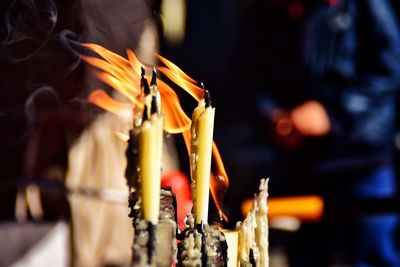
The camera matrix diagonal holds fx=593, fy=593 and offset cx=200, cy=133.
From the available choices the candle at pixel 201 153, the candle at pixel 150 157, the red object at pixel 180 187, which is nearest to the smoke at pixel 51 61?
the red object at pixel 180 187

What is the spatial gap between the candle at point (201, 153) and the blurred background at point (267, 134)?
148 centimetres

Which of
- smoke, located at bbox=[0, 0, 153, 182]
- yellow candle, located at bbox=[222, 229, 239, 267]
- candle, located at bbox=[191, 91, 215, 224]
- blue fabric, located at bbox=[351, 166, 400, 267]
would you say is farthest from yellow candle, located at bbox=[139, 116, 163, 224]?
blue fabric, located at bbox=[351, 166, 400, 267]

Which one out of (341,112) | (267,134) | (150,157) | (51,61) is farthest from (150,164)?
(267,134)

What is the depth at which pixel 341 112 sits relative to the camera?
4.12 m

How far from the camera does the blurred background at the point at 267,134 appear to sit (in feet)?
11.4

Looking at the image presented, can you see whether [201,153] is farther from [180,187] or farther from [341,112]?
[341,112]

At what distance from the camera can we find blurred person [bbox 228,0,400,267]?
162 inches

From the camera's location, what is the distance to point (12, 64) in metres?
3.62

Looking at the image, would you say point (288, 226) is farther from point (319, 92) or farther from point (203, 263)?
point (203, 263)

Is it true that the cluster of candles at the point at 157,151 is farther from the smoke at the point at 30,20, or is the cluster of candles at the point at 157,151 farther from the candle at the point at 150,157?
the smoke at the point at 30,20

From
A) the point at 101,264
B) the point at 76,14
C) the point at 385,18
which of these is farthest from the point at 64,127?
A: the point at 385,18

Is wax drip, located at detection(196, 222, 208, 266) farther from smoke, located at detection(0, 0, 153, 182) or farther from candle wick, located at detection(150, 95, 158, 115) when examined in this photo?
smoke, located at detection(0, 0, 153, 182)

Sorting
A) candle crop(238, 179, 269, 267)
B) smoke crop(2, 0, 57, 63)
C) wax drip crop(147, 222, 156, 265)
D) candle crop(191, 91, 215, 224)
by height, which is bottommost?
wax drip crop(147, 222, 156, 265)

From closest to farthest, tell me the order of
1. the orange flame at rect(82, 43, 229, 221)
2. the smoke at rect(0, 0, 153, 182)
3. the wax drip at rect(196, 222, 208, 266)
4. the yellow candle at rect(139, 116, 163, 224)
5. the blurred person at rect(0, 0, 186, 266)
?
the yellow candle at rect(139, 116, 163, 224)
the wax drip at rect(196, 222, 208, 266)
the orange flame at rect(82, 43, 229, 221)
the smoke at rect(0, 0, 153, 182)
the blurred person at rect(0, 0, 186, 266)
